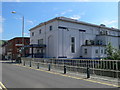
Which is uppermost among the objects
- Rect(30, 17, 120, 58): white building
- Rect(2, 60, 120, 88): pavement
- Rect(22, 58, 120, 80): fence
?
Rect(30, 17, 120, 58): white building

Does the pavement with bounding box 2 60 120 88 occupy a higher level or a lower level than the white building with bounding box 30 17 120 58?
lower

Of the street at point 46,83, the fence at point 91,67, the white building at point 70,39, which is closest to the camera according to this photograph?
the street at point 46,83

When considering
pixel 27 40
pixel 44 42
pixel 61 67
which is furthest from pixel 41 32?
pixel 61 67

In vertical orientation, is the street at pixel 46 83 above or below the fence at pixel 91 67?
below

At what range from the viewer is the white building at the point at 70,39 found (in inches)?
1507

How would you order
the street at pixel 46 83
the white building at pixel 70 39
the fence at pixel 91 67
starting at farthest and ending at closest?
the white building at pixel 70 39 < the fence at pixel 91 67 < the street at pixel 46 83

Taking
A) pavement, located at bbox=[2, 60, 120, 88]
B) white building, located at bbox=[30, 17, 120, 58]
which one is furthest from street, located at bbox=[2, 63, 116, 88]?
white building, located at bbox=[30, 17, 120, 58]

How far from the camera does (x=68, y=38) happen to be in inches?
1575

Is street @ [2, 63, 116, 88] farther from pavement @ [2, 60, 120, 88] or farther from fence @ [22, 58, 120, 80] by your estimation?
fence @ [22, 58, 120, 80]

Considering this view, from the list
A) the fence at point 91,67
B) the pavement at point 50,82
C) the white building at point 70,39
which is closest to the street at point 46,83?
the pavement at point 50,82

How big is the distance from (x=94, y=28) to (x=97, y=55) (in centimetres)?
1013

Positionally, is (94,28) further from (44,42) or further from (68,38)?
(44,42)

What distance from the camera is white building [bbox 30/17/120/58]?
38281 mm

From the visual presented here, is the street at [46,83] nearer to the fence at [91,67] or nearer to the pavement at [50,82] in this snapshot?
the pavement at [50,82]
